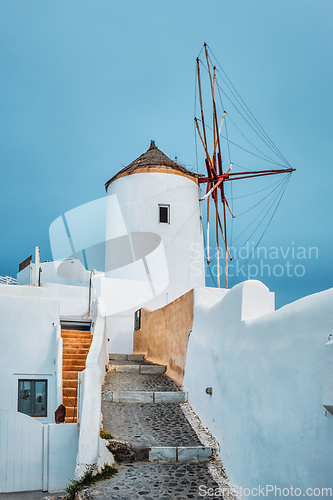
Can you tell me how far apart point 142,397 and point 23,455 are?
7.08 ft

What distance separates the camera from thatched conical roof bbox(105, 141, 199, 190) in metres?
17.4

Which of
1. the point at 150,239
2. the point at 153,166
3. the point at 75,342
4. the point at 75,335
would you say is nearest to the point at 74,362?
the point at 75,342

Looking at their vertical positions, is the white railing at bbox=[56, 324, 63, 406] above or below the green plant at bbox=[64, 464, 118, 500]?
above

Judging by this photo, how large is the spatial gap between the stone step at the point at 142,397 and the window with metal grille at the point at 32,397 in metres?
2.52

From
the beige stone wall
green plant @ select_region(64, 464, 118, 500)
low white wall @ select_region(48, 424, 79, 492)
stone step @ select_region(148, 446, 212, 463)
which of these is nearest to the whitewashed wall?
the beige stone wall

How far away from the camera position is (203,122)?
730 inches

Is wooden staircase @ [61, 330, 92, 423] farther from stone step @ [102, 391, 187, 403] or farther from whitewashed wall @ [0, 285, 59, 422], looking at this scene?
stone step @ [102, 391, 187, 403]

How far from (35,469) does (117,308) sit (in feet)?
29.7

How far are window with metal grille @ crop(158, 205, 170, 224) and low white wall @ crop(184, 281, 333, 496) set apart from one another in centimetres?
1028

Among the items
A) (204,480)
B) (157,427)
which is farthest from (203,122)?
(204,480)

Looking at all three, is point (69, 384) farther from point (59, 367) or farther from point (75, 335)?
point (75, 335)

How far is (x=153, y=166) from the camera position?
17.4 m

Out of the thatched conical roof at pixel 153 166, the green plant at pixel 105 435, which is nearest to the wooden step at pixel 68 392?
the green plant at pixel 105 435

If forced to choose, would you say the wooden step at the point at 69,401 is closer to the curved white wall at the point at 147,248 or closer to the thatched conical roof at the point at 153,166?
the curved white wall at the point at 147,248
